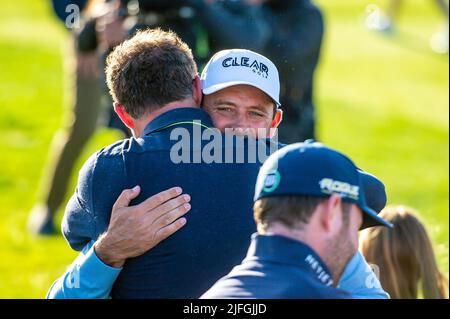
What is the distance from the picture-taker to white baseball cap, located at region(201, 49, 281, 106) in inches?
135

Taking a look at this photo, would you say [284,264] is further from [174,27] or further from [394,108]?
[394,108]

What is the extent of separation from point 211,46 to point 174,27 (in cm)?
25

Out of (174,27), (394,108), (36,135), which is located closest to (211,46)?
(174,27)

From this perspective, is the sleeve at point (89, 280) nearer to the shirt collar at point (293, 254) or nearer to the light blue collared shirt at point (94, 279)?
the light blue collared shirt at point (94, 279)

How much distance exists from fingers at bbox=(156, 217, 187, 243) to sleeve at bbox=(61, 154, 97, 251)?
240 mm

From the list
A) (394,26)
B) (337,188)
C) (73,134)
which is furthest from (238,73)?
(394,26)

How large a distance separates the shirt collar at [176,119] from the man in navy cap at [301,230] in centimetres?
56

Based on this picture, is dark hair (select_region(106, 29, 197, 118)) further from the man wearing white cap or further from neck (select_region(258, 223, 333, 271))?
neck (select_region(258, 223, 333, 271))

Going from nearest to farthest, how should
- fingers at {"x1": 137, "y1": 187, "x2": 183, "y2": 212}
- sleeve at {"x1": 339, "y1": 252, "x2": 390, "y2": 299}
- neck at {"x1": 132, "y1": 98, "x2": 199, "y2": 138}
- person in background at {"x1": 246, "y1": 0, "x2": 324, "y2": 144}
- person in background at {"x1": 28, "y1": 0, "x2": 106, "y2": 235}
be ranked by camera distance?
sleeve at {"x1": 339, "y1": 252, "x2": 390, "y2": 299} < fingers at {"x1": 137, "y1": 187, "x2": 183, "y2": 212} < neck at {"x1": 132, "y1": 98, "x2": 199, "y2": 138} < person in background at {"x1": 246, "y1": 0, "x2": 324, "y2": 144} < person in background at {"x1": 28, "y1": 0, "x2": 106, "y2": 235}

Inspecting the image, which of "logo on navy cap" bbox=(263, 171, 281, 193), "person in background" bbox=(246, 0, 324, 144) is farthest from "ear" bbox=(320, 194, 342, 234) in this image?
"person in background" bbox=(246, 0, 324, 144)

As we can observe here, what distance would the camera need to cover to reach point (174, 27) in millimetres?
5867

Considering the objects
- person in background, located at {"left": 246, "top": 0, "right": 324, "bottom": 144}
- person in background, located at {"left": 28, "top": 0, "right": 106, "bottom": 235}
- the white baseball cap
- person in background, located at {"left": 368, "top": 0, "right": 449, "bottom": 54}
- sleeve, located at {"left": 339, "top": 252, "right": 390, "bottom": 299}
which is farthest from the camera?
person in background, located at {"left": 368, "top": 0, "right": 449, "bottom": 54}

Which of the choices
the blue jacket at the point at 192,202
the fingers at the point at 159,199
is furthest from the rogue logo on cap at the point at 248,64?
the fingers at the point at 159,199

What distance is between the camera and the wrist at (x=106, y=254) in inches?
120
